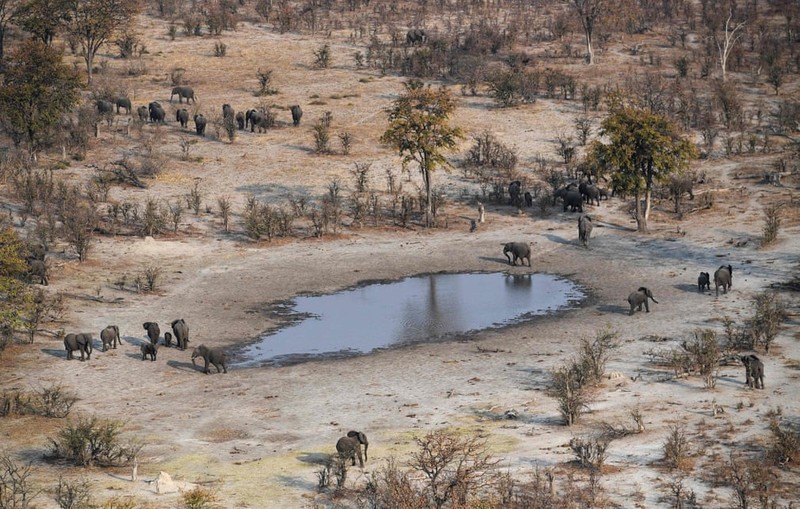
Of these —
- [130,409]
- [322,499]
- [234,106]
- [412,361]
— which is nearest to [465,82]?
[234,106]

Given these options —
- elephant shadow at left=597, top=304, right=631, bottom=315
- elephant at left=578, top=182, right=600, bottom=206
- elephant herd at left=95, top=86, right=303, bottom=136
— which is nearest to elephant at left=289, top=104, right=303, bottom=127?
elephant herd at left=95, top=86, right=303, bottom=136

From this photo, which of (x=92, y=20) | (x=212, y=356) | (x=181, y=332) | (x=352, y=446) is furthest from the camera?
(x=92, y=20)

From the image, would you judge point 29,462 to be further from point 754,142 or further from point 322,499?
point 754,142

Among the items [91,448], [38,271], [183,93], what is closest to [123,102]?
[183,93]

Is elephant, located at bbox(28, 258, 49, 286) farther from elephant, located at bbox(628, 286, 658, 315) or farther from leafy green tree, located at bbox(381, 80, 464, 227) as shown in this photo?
elephant, located at bbox(628, 286, 658, 315)

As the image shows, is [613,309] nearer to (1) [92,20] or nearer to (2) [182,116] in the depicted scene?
(2) [182,116]

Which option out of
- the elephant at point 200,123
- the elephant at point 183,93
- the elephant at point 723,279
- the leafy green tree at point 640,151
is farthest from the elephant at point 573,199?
the elephant at point 183,93
